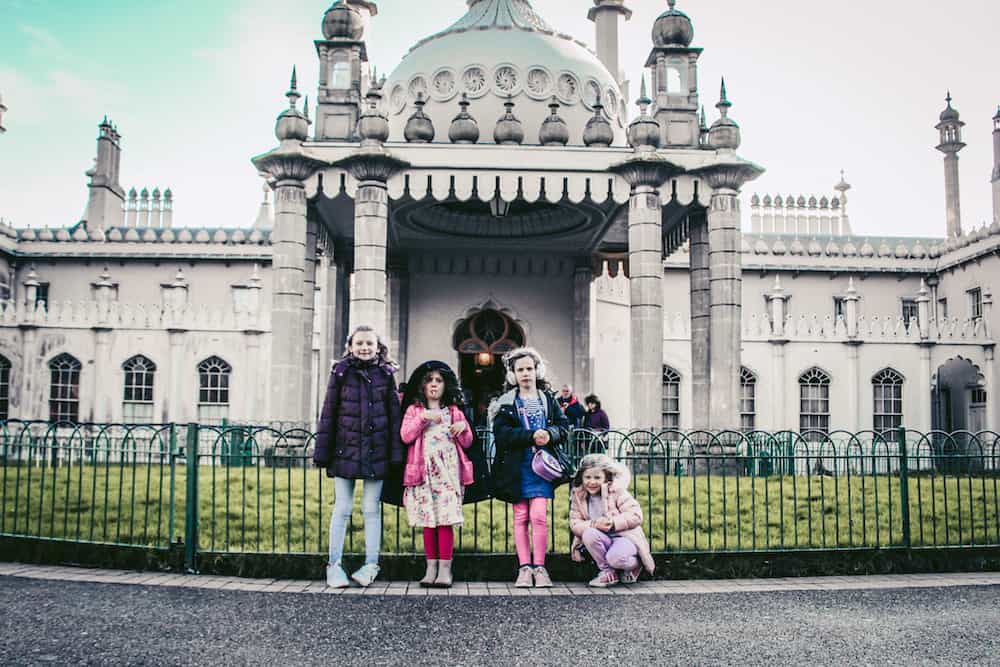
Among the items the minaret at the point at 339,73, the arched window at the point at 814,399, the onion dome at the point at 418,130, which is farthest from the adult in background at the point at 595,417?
the arched window at the point at 814,399

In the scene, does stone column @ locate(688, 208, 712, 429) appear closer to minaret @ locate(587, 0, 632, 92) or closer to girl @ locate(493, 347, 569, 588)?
girl @ locate(493, 347, 569, 588)

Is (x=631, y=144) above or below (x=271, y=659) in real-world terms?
above

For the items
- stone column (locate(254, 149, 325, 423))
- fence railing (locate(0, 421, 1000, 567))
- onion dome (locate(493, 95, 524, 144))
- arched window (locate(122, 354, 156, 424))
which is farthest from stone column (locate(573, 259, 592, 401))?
arched window (locate(122, 354, 156, 424))

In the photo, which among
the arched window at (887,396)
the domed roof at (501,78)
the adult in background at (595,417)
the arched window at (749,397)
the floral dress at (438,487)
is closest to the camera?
the floral dress at (438,487)

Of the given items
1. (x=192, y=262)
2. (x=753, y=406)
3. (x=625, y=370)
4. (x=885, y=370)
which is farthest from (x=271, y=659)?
(x=192, y=262)

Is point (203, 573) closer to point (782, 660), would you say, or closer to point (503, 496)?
point (503, 496)

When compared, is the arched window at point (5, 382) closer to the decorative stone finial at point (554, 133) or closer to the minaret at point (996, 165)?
the decorative stone finial at point (554, 133)

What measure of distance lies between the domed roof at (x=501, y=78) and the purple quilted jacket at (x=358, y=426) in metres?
11.4

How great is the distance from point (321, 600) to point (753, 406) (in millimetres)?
20495

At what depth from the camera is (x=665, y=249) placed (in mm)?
19406

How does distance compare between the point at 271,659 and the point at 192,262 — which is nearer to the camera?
the point at 271,659

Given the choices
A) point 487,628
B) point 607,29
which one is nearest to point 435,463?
point 487,628

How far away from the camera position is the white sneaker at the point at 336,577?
264 inches

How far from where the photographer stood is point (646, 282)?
47.8ft
